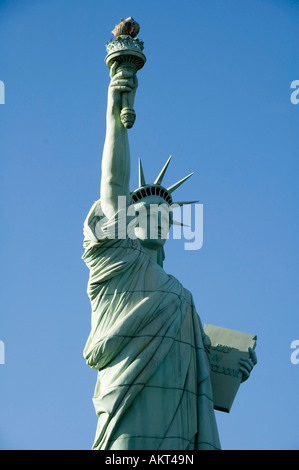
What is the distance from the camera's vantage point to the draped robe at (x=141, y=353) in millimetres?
20094

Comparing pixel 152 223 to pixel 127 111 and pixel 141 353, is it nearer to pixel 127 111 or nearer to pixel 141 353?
pixel 127 111

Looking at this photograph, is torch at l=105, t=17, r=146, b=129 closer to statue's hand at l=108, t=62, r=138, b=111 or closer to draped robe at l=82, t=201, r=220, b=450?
statue's hand at l=108, t=62, r=138, b=111

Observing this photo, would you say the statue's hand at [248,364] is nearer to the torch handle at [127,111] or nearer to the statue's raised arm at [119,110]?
the statue's raised arm at [119,110]

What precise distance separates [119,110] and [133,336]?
3772mm

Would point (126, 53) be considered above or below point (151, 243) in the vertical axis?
above

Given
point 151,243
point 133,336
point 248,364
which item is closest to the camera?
point 133,336

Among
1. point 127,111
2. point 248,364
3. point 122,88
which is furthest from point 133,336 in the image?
point 122,88

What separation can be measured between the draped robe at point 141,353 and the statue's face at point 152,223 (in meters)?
0.66

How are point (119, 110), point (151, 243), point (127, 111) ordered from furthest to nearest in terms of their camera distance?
point (151, 243) → point (119, 110) → point (127, 111)

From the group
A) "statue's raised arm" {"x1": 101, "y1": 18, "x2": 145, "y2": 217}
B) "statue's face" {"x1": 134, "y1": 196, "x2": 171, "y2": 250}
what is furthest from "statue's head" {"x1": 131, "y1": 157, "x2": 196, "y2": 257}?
"statue's raised arm" {"x1": 101, "y1": 18, "x2": 145, "y2": 217}

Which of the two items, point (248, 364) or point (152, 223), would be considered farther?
point (152, 223)

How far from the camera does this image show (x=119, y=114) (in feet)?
70.5

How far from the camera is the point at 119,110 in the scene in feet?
70.5
